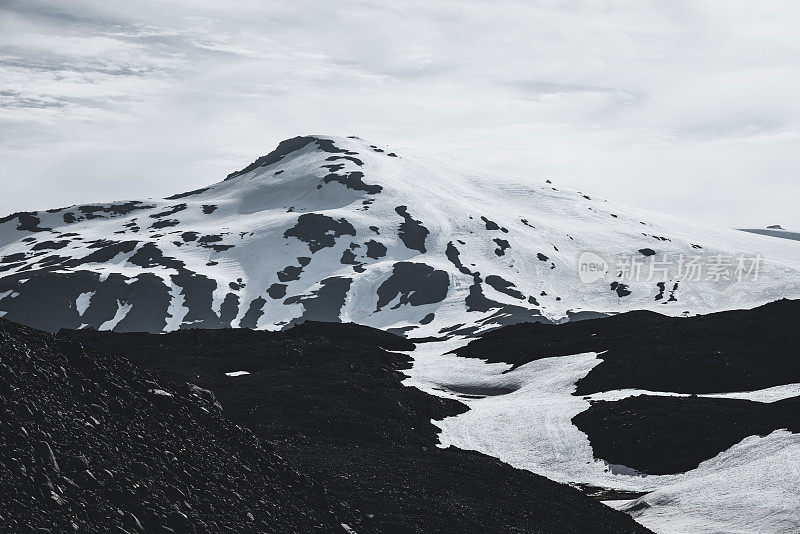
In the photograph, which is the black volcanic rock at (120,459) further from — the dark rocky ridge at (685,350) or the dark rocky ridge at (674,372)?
the dark rocky ridge at (685,350)

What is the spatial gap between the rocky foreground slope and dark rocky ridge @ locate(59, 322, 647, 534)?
0.19 metres

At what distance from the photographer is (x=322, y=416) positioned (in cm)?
6675

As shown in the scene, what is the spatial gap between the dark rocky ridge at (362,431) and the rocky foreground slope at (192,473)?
0.19 metres

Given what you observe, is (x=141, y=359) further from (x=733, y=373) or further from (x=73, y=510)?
(x=73, y=510)

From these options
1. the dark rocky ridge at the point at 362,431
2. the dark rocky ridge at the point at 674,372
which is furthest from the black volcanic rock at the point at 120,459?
the dark rocky ridge at the point at 674,372

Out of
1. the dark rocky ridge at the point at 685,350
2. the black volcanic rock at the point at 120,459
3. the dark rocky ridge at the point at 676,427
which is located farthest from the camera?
the dark rocky ridge at the point at 685,350

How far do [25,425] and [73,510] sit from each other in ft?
10.4

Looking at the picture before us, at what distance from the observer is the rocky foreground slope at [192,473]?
65.7 ft

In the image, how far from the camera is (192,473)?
24.6 meters

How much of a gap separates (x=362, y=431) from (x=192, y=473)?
3912 cm

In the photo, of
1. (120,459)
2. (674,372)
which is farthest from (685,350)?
(120,459)

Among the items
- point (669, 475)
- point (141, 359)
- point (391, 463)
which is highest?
point (391, 463)

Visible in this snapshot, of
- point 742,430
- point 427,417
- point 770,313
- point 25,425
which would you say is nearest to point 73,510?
point 25,425

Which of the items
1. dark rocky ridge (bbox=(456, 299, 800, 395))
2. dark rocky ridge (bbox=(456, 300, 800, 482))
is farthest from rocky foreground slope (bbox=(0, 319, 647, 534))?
dark rocky ridge (bbox=(456, 299, 800, 395))
